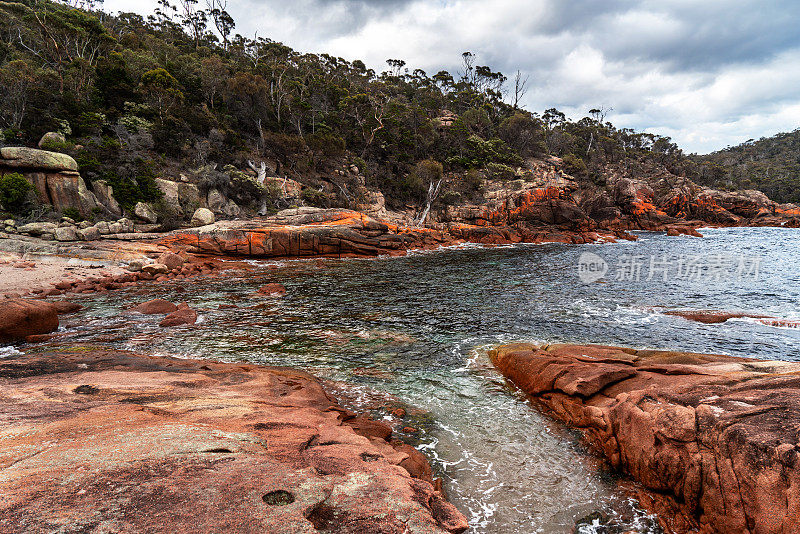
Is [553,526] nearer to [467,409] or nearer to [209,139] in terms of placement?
[467,409]

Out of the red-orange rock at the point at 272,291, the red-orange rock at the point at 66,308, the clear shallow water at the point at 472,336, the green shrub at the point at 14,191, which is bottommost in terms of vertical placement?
the clear shallow water at the point at 472,336

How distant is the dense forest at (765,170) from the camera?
306ft

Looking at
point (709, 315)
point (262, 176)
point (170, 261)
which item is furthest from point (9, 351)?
point (262, 176)

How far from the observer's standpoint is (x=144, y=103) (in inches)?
1560

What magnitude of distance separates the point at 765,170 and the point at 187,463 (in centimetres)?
17036

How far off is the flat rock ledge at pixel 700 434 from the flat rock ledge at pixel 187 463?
3553 mm

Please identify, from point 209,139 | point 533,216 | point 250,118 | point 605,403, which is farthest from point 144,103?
point 533,216

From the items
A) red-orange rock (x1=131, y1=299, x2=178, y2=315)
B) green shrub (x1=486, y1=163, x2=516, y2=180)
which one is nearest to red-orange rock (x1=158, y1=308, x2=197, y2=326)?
red-orange rock (x1=131, y1=299, x2=178, y2=315)

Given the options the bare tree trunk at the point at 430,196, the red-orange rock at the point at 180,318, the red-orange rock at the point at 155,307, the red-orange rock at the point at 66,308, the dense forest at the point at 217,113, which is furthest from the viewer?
the bare tree trunk at the point at 430,196

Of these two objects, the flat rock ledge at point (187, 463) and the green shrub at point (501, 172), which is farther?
the green shrub at point (501, 172)

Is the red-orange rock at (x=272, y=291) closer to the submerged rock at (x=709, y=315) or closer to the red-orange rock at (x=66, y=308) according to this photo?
the red-orange rock at (x=66, y=308)

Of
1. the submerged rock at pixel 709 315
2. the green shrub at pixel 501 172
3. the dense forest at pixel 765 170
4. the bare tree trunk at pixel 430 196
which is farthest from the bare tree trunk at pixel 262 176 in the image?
the dense forest at pixel 765 170

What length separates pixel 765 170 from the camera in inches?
Result: 4348

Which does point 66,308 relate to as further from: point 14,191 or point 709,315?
point 709,315
